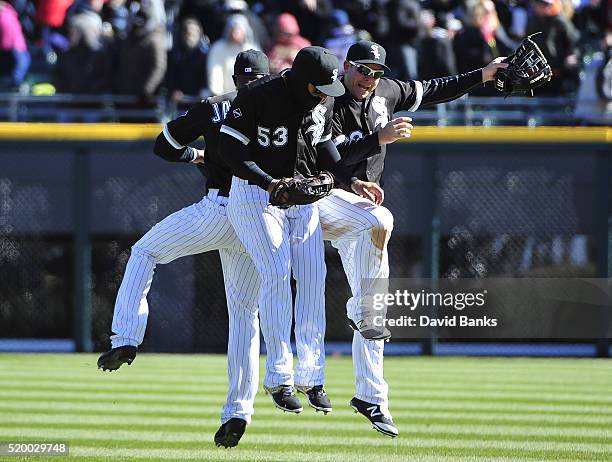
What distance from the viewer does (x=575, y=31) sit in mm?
12922

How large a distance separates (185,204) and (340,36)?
2.30 metres

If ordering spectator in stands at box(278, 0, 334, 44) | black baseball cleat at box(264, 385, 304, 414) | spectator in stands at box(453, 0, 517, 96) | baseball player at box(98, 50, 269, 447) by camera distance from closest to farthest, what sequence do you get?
black baseball cleat at box(264, 385, 304, 414) → baseball player at box(98, 50, 269, 447) → spectator in stands at box(453, 0, 517, 96) → spectator in stands at box(278, 0, 334, 44)

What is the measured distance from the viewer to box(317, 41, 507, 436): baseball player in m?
6.64

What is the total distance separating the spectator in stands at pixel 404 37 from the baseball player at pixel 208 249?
5.89m

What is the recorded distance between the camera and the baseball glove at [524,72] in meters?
6.62

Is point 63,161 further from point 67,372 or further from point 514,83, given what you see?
point 514,83

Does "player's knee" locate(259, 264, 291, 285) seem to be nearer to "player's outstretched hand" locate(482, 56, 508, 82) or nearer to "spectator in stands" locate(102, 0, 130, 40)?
"player's outstretched hand" locate(482, 56, 508, 82)

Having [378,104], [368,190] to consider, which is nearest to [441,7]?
[378,104]

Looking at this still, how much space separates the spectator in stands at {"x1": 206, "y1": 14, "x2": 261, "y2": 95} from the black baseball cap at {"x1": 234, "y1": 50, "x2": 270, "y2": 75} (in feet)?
18.4

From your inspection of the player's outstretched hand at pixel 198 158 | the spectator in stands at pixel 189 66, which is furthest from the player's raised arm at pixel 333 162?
the spectator in stands at pixel 189 66

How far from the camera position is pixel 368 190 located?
265 inches

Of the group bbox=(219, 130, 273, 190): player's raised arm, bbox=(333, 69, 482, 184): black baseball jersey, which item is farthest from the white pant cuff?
bbox=(333, 69, 482, 184): black baseball jersey

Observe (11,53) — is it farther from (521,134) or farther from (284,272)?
(284,272)

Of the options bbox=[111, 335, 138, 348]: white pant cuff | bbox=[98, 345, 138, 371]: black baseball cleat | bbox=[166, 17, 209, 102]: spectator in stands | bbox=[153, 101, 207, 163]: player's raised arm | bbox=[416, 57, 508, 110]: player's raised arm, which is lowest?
bbox=[98, 345, 138, 371]: black baseball cleat
